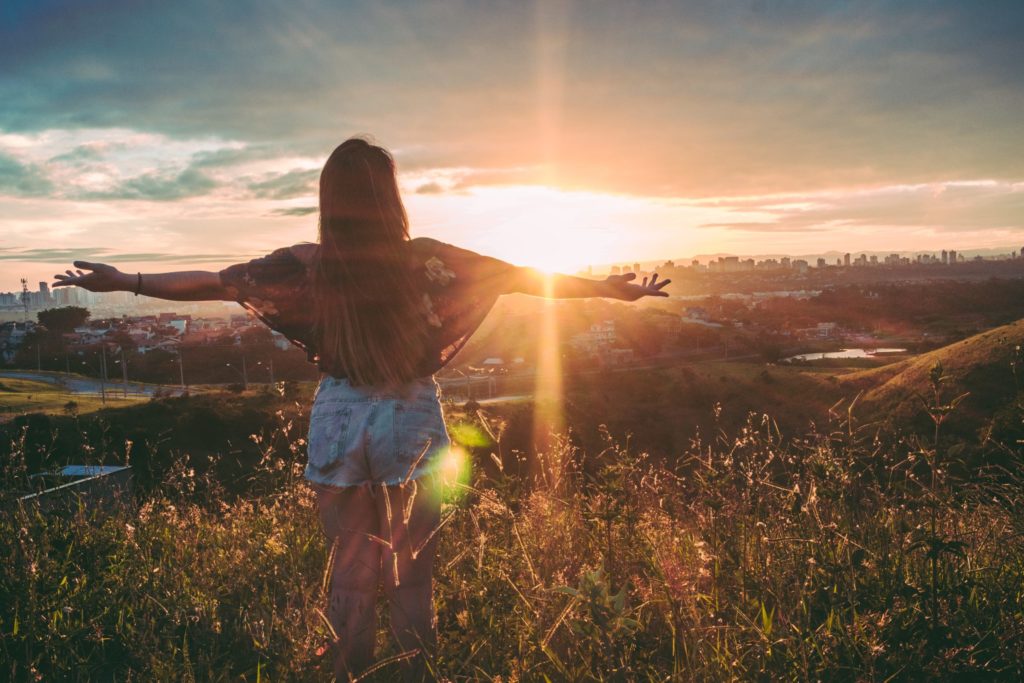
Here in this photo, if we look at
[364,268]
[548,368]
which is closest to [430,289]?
[364,268]

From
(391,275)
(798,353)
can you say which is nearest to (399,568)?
(391,275)

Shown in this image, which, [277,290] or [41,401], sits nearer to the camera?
[277,290]

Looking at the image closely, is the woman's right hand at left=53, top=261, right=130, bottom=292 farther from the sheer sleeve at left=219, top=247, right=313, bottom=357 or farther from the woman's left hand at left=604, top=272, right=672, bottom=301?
the woman's left hand at left=604, top=272, right=672, bottom=301

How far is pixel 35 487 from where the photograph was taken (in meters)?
3.83

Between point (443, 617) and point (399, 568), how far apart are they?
456mm

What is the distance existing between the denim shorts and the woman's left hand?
858mm

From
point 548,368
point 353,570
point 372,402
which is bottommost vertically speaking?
point 548,368

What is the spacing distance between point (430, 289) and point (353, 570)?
39.8 inches

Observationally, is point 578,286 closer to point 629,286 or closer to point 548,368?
point 629,286

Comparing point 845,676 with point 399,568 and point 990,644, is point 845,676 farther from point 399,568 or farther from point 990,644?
point 399,568

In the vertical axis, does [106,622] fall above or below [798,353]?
above

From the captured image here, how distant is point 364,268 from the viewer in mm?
2229

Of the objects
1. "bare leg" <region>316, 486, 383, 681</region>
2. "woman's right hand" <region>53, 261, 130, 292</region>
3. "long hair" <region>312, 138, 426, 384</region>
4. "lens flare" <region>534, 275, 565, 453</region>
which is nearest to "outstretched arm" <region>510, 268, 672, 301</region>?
"long hair" <region>312, 138, 426, 384</region>

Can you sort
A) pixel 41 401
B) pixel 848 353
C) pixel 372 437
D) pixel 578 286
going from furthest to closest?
1. pixel 848 353
2. pixel 41 401
3. pixel 578 286
4. pixel 372 437
